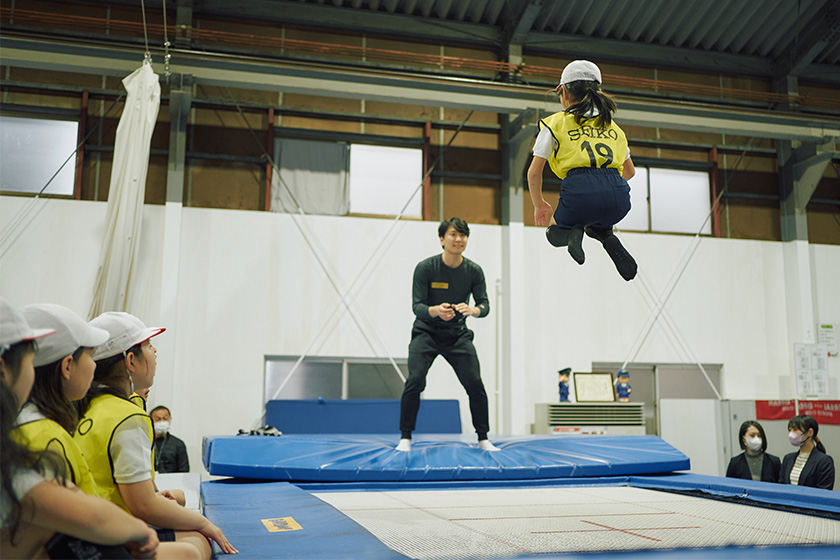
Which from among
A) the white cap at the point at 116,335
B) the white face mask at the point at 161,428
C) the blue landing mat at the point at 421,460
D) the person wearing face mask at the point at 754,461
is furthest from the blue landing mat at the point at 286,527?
the person wearing face mask at the point at 754,461

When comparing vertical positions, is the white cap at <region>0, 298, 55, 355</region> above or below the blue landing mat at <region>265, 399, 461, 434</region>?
above

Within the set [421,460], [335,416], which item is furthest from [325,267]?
[421,460]

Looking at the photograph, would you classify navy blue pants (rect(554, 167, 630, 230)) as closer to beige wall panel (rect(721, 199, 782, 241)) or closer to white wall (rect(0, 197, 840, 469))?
white wall (rect(0, 197, 840, 469))

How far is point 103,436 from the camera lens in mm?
1869

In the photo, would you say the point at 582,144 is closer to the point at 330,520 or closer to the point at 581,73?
the point at 581,73

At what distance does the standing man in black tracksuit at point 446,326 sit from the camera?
4535 millimetres

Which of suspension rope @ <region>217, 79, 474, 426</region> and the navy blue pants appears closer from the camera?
the navy blue pants

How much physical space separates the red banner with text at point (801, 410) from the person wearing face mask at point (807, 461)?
3632mm

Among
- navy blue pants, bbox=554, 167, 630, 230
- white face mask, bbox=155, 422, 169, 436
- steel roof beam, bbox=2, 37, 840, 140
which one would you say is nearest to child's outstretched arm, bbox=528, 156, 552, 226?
navy blue pants, bbox=554, 167, 630, 230

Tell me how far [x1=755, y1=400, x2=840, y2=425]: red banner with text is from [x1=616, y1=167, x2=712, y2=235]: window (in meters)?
2.53

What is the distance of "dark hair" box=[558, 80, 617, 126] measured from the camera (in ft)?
9.67

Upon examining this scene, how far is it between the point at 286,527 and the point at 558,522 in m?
1.11

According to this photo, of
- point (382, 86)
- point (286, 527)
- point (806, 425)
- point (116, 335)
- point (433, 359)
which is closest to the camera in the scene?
point (116, 335)

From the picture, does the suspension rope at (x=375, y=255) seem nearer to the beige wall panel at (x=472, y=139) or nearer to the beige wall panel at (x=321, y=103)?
the beige wall panel at (x=472, y=139)
